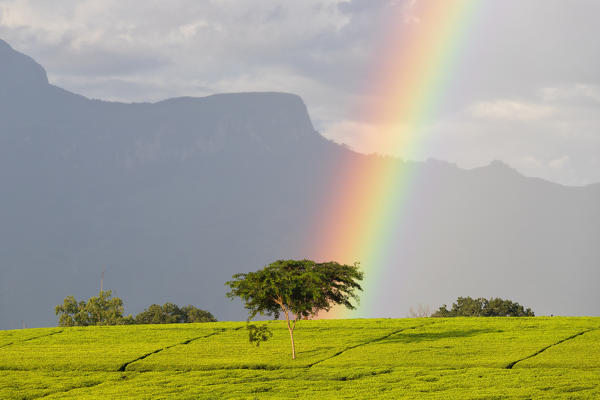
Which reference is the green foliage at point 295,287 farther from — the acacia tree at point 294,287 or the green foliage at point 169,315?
the green foliage at point 169,315

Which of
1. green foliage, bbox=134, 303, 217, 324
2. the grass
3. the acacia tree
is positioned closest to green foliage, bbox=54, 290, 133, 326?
green foliage, bbox=134, 303, 217, 324

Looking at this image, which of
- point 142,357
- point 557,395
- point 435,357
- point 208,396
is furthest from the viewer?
point 142,357

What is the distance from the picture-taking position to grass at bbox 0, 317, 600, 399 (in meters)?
37.8

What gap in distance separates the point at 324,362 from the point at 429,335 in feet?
48.9

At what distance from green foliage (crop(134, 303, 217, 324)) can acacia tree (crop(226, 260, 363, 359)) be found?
7555 centimetres

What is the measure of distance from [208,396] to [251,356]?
43.2ft

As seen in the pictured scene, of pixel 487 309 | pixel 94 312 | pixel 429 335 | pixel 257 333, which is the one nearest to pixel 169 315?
pixel 94 312

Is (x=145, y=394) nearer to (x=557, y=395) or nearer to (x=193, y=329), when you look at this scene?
(x=557, y=395)

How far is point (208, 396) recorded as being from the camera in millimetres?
37344

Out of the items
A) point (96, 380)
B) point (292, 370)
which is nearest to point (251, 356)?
point (292, 370)

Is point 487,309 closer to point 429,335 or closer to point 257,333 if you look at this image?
point 429,335

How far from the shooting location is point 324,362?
1860 inches

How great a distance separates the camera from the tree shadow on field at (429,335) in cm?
5672

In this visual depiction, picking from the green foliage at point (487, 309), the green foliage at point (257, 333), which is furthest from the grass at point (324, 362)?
the green foliage at point (487, 309)
